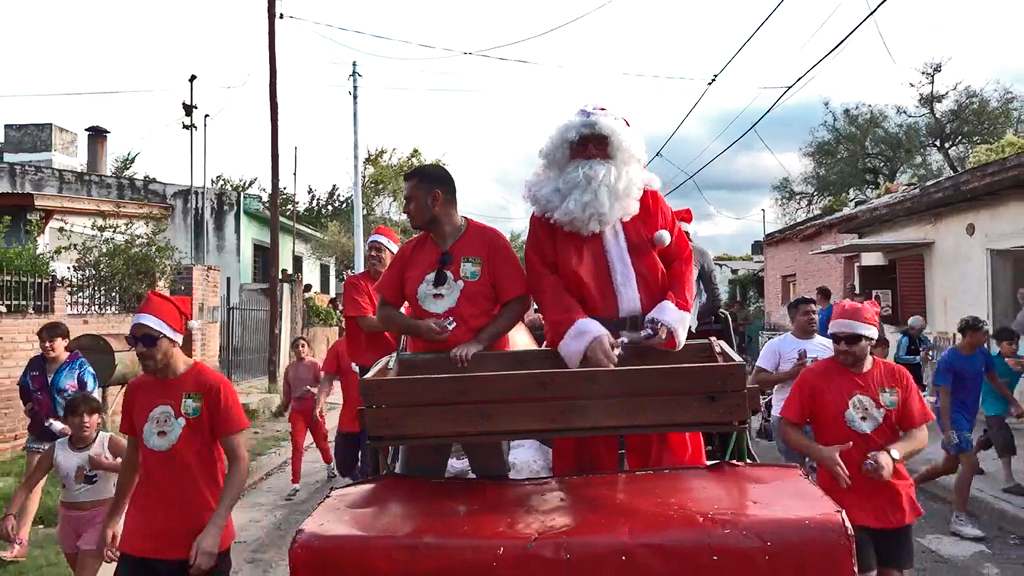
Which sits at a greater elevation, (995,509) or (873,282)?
(873,282)

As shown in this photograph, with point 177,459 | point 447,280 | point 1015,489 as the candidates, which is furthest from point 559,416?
point 1015,489

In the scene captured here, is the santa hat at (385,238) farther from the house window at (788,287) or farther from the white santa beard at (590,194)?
the house window at (788,287)

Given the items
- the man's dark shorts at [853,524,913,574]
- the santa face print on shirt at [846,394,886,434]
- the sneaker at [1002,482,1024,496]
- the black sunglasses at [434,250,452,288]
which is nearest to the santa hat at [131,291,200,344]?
the black sunglasses at [434,250,452,288]

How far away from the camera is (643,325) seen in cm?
361

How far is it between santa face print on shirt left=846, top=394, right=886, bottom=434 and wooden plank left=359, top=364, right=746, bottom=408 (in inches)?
56.7

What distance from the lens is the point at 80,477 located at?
4723 mm

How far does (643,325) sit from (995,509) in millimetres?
5661

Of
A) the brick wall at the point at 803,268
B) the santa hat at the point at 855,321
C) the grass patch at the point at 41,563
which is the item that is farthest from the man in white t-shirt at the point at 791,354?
the brick wall at the point at 803,268

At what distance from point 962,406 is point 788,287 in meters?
20.3

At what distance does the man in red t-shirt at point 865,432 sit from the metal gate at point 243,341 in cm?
1480

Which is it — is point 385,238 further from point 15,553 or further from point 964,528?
point 964,528

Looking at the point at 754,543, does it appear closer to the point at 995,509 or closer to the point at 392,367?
the point at 392,367

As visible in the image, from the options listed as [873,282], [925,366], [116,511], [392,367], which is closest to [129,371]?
[116,511]

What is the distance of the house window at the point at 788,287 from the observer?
2598 cm
